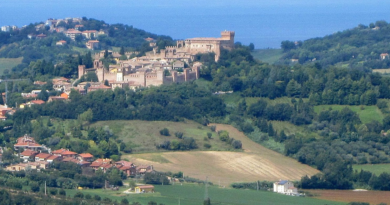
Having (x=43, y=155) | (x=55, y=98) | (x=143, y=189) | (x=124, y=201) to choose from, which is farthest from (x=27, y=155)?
(x=124, y=201)

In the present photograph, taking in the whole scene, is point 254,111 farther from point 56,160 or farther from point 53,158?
point 56,160

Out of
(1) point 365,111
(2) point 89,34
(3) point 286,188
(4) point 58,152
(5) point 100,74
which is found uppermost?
(2) point 89,34

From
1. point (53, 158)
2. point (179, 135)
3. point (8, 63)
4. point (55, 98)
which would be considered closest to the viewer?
point (53, 158)

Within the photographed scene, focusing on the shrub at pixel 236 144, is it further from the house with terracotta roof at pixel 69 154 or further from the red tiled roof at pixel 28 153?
the red tiled roof at pixel 28 153

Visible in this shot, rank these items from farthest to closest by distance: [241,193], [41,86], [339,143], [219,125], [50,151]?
1. [41,86]
2. [219,125]
3. [339,143]
4. [50,151]
5. [241,193]

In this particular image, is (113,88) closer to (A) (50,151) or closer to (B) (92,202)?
(A) (50,151)

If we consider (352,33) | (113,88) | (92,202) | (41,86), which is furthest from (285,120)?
(352,33)
